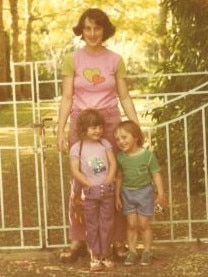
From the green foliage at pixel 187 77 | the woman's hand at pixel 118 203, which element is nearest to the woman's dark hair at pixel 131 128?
the woman's hand at pixel 118 203

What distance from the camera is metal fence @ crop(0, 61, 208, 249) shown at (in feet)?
20.2

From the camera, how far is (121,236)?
579 centimetres

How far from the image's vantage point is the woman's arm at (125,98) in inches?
220

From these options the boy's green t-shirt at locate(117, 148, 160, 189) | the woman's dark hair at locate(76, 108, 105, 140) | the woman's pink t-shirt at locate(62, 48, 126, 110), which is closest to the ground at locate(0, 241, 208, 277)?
the boy's green t-shirt at locate(117, 148, 160, 189)

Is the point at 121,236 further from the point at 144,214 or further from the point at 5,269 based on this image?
the point at 5,269

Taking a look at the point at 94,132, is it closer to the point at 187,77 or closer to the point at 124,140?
the point at 124,140

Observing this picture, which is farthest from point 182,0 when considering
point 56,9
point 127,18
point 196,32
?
point 56,9

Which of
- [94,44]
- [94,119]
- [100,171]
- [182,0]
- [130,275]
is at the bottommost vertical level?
[130,275]

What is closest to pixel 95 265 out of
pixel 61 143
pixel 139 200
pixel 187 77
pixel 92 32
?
pixel 139 200

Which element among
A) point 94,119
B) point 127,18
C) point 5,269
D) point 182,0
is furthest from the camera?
point 127,18

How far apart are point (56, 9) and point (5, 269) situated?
2569 centimetres

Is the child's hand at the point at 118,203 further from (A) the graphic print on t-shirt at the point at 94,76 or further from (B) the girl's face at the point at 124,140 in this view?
(A) the graphic print on t-shirt at the point at 94,76

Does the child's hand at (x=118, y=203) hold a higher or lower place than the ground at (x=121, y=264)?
higher

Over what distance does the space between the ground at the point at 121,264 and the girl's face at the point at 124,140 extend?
3.17 ft
